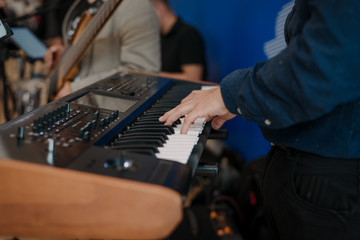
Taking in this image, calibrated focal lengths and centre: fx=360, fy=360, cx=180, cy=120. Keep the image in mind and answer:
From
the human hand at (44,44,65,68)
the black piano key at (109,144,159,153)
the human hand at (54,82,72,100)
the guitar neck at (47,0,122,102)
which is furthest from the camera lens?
the human hand at (44,44,65,68)

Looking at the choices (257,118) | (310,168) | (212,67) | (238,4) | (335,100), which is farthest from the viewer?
(212,67)

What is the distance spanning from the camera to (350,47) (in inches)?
28.2

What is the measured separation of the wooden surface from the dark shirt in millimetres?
2574

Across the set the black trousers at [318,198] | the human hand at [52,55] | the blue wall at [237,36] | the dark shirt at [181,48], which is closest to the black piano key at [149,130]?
the black trousers at [318,198]

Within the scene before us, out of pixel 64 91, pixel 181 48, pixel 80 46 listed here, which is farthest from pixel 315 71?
pixel 181 48

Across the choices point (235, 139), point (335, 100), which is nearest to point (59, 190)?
point (335, 100)

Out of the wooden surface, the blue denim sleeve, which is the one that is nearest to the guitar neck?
the blue denim sleeve

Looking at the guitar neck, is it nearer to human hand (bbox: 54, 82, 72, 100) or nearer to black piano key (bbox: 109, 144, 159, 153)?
human hand (bbox: 54, 82, 72, 100)

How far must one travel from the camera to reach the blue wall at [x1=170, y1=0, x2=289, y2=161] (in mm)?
2675

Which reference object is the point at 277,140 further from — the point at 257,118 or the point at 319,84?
the point at 319,84

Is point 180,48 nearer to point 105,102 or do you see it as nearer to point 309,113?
point 105,102

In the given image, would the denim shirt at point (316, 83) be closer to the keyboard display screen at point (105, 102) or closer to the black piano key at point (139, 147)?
the black piano key at point (139, 147)

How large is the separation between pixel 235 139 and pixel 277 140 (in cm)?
215

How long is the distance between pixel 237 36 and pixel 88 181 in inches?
104
